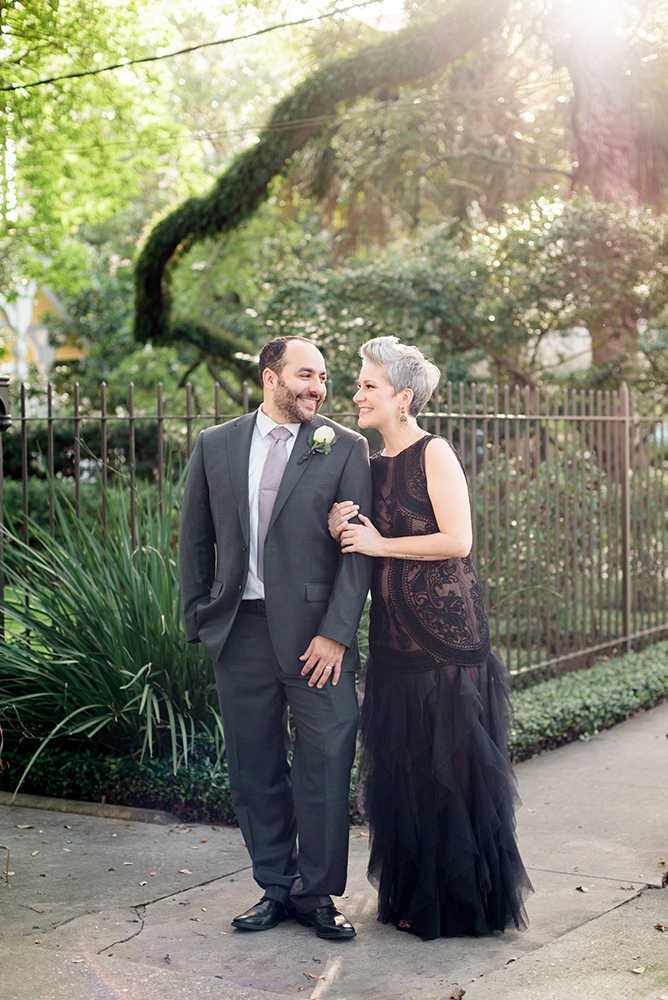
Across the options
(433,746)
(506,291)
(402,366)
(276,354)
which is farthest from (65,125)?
(433,746)

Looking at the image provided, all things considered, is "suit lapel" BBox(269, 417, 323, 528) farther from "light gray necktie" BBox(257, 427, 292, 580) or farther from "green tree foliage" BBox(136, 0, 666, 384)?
"green tree foliage" BBox(136, 0, 666, 384)

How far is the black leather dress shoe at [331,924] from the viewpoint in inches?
179

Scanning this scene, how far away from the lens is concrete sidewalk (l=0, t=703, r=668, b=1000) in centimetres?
415

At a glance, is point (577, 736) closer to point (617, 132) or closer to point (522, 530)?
point (522, 530)

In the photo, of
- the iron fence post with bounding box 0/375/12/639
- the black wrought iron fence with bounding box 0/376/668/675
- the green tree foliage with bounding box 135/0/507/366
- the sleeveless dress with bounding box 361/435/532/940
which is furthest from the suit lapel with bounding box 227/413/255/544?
the green tree foliage with bounding box 135/0/507/366

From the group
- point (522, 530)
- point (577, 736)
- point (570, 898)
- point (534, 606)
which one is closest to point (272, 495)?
point (570, 898)

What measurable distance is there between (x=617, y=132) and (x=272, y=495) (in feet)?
42.5

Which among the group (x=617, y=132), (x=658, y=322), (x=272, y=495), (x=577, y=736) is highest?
(x=617, y=132)

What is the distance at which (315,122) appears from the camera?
16.9 meters

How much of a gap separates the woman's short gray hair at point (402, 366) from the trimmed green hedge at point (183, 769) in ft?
7.51

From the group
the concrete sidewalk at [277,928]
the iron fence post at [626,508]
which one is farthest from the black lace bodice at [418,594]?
the iron fence post at [626,508]

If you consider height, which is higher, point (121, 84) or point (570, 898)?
point (121, 84)

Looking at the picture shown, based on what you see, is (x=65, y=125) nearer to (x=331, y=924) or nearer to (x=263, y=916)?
(x=263, y=916)

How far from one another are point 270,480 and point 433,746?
108 centimetres
